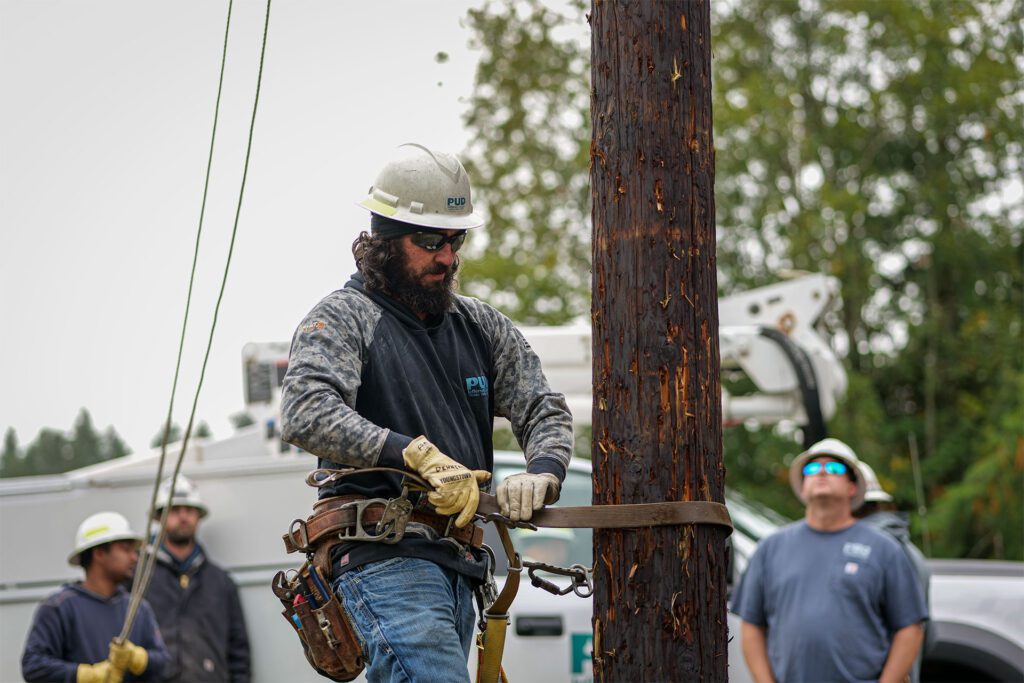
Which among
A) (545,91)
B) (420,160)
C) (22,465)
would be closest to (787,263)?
(545,91)

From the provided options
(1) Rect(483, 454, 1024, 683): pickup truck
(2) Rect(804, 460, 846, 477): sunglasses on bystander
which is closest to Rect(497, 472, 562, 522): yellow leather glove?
(1) Rect(483, 454, 1024, 683): pickup truck

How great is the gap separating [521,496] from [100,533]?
434 cm

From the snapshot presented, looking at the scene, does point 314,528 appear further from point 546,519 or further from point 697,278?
point 697,278

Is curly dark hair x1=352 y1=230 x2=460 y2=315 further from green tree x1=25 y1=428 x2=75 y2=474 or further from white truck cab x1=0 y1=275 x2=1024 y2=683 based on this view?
green tree x1=25 y1=428 x2=75 y2=474

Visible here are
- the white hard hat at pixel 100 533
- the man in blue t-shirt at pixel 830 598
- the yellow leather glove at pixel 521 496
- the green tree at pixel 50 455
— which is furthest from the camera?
the green tree at pixel 50 455

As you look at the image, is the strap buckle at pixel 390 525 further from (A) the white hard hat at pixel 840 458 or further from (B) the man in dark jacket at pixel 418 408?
(A) the white hard hat at pixel 840 458

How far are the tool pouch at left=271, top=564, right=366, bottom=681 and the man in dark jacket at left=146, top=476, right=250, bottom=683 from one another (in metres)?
3.94

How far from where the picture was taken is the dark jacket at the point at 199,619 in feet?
25.1

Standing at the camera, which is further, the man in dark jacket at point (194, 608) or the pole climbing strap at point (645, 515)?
the man in dark jacket at point (194, 608)

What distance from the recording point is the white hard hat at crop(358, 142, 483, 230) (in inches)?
160

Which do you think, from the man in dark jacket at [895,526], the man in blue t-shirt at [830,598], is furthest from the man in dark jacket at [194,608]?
the man in dark jacket at [895,526]

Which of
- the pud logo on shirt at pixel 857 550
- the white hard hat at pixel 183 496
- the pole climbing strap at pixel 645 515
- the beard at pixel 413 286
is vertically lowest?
the pud logo on shirt at pixel 857 550

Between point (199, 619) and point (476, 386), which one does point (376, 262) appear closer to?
point (476, 386)

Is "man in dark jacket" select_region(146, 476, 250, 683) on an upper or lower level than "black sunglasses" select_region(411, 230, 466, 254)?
lower
